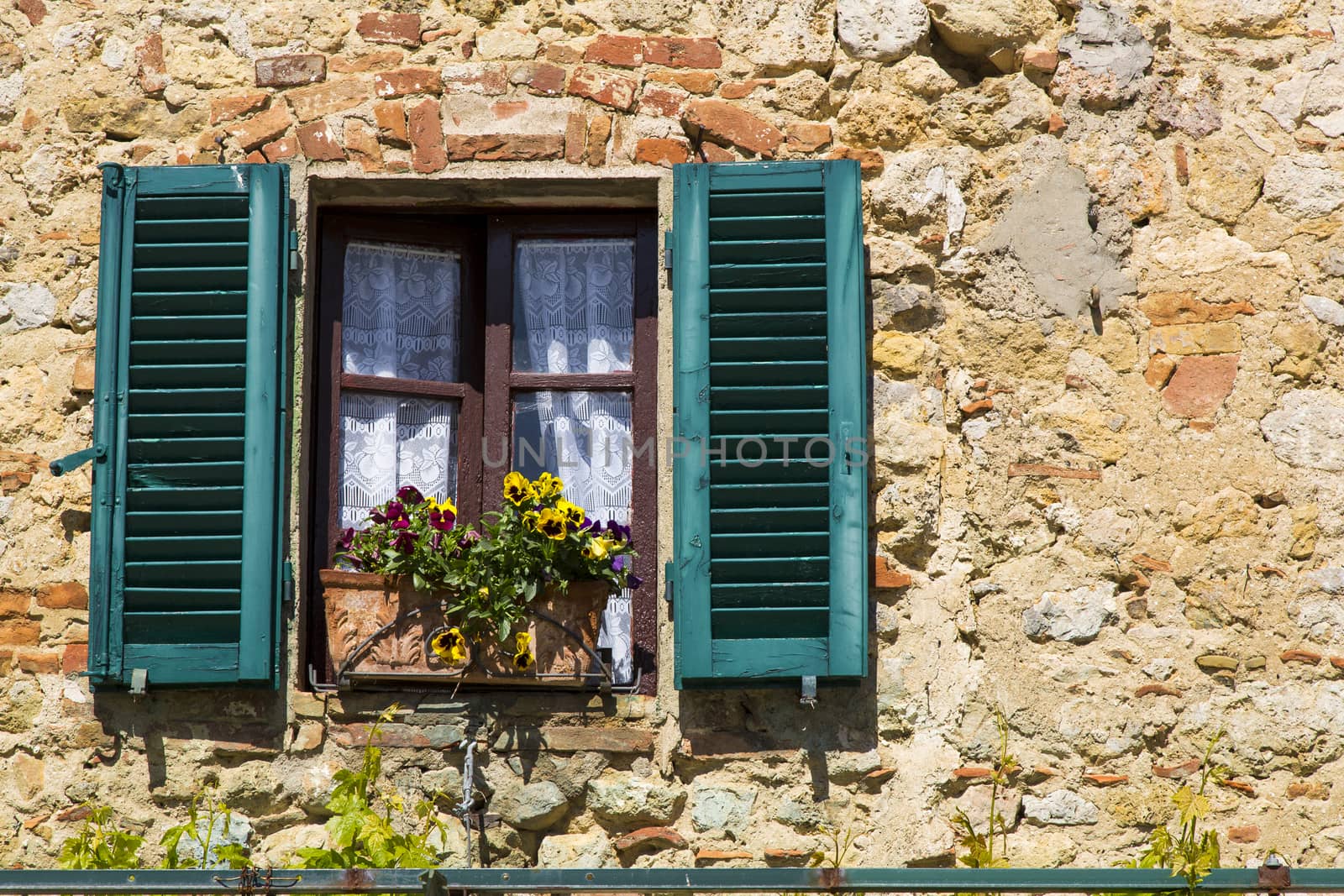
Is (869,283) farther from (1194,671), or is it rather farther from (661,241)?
(1194,671)

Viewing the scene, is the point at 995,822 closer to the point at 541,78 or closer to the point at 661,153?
the point at 661,153

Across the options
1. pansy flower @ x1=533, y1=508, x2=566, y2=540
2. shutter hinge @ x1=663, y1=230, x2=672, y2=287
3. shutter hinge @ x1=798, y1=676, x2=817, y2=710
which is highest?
shutter hinge @ x1=663, y1=230, x2=672, y2=287

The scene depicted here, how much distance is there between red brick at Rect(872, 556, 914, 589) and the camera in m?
4.07

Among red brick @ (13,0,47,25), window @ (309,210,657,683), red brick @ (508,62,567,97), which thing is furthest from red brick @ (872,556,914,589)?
red brick @ (13,0,47,25)

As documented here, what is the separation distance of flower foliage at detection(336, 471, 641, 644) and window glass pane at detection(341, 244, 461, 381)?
0.54m

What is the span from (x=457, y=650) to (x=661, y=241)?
1167 millimetres

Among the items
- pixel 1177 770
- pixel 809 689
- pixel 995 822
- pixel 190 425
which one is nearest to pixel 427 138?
pixel 190 425

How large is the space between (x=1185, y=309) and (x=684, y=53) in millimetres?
1449

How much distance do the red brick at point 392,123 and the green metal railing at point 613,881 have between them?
1944mm

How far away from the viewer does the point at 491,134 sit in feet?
14.1

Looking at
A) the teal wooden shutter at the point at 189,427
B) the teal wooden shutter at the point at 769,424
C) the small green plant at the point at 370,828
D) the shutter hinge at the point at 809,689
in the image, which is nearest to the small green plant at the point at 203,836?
the small green plant at the point at 370,828

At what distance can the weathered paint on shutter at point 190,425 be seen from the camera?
13.0 feet

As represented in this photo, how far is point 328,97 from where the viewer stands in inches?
171

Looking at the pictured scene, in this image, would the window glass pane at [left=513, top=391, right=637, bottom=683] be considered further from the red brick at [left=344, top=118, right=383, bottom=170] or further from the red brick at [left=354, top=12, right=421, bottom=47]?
the red brick at [left=354, top=12, right=421, bottom=47]
